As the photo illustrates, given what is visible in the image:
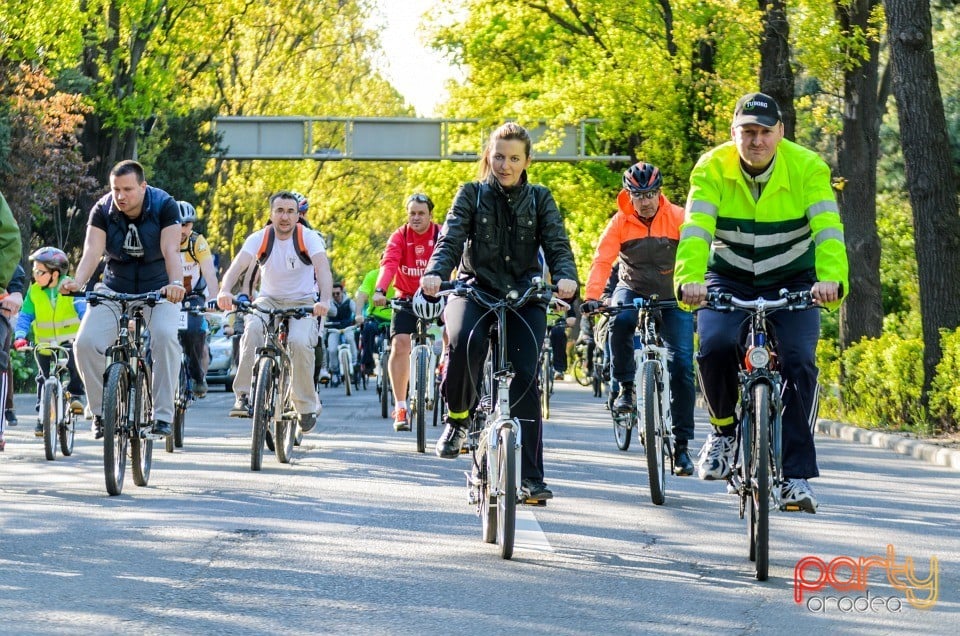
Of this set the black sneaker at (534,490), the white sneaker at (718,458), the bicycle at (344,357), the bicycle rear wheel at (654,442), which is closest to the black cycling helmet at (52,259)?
the bicycle rear wheel at (654,442)

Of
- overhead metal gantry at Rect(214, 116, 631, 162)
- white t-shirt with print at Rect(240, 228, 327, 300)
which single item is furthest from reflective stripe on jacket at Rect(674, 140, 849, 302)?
overhead metal gantry at Rect(214, 116, 631, 162)

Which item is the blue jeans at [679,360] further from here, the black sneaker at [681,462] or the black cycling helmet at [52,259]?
the black cycling helmet at [52,259]

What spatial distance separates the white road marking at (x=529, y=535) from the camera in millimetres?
8227

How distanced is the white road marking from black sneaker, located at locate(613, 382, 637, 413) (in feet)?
11.7

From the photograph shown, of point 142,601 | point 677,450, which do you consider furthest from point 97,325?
point 142,601

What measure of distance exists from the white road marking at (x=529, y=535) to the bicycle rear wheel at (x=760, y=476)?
1218 millimetres

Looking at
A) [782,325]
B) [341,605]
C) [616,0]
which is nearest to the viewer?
[341,605]

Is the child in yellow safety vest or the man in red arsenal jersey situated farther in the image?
the man in red arsenal jersey

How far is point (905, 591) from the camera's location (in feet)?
23.5

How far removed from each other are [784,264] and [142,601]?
124 inches

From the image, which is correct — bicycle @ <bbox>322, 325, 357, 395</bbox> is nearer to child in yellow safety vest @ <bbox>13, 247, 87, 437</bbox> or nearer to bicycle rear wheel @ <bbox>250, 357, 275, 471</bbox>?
child in yellow safety vest @ <bbox>13, 247, 87, 437</bbox>

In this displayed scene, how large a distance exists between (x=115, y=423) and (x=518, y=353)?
2998mm

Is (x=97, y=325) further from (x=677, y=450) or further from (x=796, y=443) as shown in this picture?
(x=796, y=443)

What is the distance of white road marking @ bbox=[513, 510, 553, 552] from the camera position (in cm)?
823
